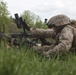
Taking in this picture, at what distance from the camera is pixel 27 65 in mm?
4559

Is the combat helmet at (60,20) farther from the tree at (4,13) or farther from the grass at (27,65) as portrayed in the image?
the tree at (4,13)

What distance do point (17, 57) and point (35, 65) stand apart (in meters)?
0.57

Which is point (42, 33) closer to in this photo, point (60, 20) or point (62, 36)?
point (60, 20)

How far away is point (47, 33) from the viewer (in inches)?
356

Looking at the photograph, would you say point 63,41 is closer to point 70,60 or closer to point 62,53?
point 62,53

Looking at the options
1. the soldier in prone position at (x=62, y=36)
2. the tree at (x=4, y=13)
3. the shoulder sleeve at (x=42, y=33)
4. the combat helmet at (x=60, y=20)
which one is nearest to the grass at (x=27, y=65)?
the soldier in prone position at (x=62, y=36)

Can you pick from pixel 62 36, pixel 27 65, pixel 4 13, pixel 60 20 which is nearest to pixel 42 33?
pixel 60 20

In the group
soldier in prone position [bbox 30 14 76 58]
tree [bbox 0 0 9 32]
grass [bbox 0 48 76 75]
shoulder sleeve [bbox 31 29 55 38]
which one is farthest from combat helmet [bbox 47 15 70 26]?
tree [bbox 0 0 9 32]

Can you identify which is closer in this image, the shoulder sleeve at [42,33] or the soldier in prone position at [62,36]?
the soldier in prone position at [62,36]

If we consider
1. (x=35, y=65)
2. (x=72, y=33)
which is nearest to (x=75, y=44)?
(x=72, y=33)

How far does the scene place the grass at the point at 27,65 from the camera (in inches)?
159

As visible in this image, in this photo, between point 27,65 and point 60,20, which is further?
point 60,20

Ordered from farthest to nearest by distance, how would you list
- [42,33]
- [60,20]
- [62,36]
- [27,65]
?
[42,33] → [60,20] → [62,36] → [27,65]

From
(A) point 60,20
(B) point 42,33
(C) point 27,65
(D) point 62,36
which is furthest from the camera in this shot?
(B) point 42,33
